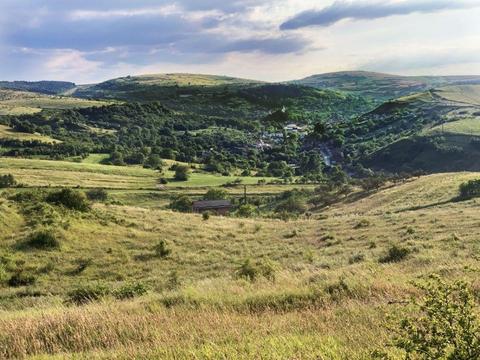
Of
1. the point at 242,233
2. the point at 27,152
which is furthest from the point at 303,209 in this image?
the point at 27,152

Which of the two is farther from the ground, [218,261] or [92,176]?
[218,261]

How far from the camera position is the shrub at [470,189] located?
52656 millimetres

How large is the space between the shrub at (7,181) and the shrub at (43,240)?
4853 cm

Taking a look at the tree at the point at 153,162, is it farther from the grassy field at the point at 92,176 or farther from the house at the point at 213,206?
the house at the point at 213,206

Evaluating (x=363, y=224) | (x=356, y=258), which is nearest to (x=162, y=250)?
(x=356, y=258)

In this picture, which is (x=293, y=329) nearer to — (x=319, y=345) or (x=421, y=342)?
(x=319, y=345)

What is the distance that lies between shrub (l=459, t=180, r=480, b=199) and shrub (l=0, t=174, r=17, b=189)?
65946mm

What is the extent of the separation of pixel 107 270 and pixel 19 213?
1274 centimetres

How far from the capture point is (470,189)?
5412 cm

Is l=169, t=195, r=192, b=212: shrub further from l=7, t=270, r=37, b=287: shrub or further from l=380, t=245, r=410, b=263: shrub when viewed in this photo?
l=380, t=245, r=410, b=263: shrub

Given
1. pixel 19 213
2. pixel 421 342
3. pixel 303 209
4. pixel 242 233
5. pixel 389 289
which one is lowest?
pixel 303 209

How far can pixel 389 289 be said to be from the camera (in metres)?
9.09

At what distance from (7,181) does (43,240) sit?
169 ft

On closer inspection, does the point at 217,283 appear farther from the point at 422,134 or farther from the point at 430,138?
the point at 422,134
